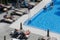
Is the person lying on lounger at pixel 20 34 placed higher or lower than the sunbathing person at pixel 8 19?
lower

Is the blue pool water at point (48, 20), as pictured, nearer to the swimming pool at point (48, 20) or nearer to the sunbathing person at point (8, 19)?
the swimming pool at point (48, 20)

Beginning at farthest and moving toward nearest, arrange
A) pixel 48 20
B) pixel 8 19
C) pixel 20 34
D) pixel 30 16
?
1. pixel 30 16
2. pixel 48 20
3. pixel 8 19
4. pixel 20 34

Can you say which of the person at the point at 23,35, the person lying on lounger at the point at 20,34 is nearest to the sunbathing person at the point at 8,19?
the person lying on lounger at the point at 20,34

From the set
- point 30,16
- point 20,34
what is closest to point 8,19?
point 30,16

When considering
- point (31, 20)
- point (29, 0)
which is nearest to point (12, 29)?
point (31, 20)

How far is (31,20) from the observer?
2197cm

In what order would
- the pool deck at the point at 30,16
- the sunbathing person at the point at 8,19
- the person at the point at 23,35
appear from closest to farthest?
1. the person at the point at 23,35
2. the pool deck at the point at 30,16
3. the sunbathing person at the point at 8,19

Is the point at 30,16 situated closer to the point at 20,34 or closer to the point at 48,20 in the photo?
the point at 48,20

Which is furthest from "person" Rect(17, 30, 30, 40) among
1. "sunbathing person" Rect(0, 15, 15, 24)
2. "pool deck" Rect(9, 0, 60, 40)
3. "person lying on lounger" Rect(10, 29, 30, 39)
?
"sunbathing person" Rect(0, 15, 15, 24)

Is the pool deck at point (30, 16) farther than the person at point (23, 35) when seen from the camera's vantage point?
Yes

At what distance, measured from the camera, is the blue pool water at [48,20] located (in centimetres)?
2066

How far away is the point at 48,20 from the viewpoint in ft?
73.3

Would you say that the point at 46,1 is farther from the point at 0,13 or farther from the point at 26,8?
the point at 0,13

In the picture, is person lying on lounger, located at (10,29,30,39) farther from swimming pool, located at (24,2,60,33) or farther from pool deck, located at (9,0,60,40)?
swimming pool, located at (24,2,60,33)
